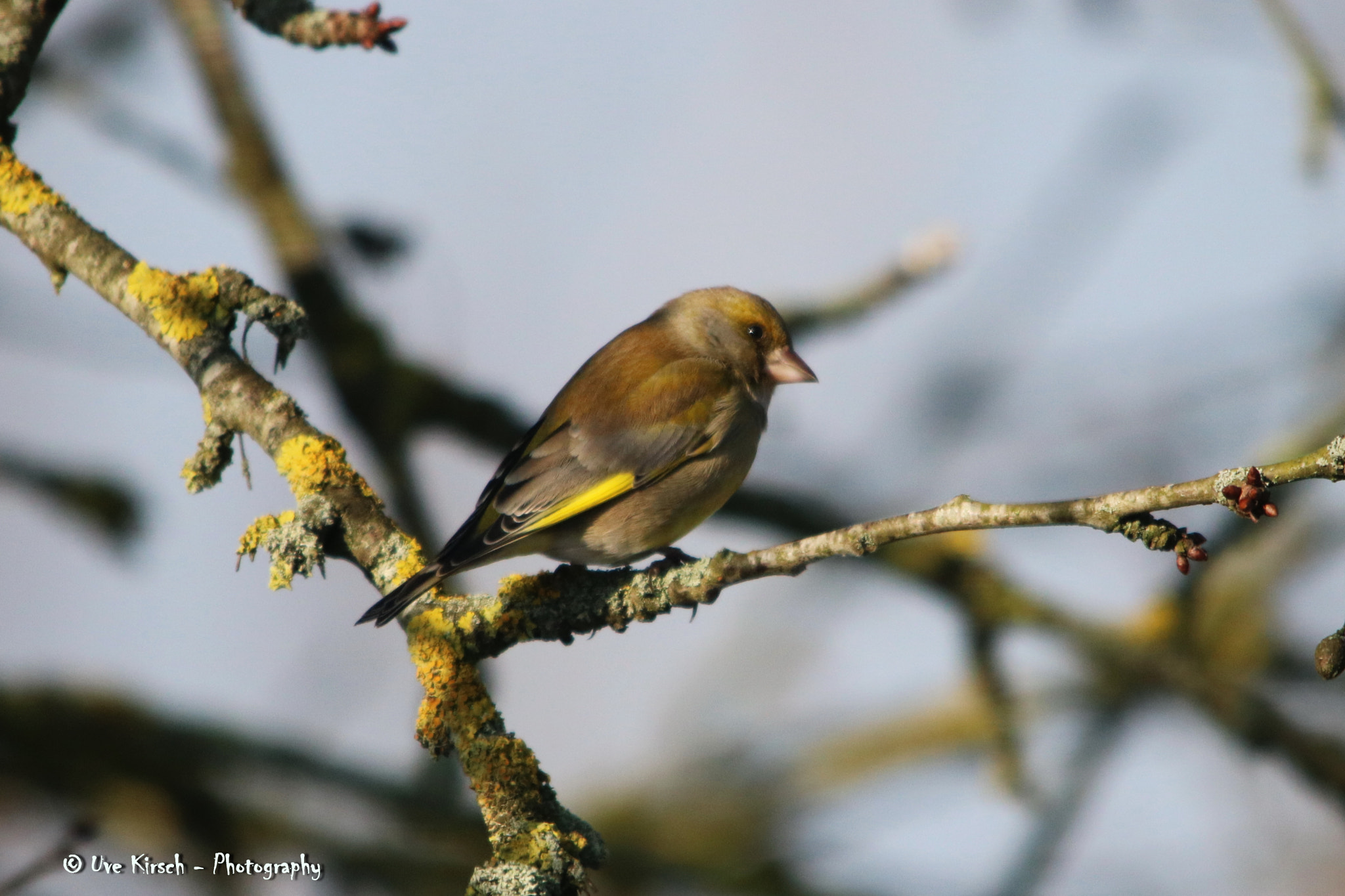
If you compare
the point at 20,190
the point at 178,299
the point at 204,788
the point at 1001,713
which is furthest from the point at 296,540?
the point at 1001,713

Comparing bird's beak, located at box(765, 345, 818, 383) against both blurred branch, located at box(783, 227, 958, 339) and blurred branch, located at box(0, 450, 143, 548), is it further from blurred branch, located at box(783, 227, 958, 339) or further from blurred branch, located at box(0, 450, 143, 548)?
blurred branch, located at box(0, 450, 143, 548)

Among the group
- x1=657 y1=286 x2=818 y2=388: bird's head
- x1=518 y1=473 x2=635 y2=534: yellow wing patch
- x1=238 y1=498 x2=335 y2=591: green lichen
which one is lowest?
x1=238 y1=498 x2=335 y2=591: green lichen

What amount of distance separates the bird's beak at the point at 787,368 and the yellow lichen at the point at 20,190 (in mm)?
2904

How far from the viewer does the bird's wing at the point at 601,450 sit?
13.2ft

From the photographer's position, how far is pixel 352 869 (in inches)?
193

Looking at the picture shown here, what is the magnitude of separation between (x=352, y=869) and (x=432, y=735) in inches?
101

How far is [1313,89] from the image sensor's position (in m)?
4.18

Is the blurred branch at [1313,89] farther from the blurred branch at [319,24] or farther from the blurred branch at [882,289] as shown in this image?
the blurred branch at [319,24]

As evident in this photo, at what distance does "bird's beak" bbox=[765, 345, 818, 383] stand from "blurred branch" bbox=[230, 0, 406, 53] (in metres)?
2.48

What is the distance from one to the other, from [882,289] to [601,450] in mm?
1626

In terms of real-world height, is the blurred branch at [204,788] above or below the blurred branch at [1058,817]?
above

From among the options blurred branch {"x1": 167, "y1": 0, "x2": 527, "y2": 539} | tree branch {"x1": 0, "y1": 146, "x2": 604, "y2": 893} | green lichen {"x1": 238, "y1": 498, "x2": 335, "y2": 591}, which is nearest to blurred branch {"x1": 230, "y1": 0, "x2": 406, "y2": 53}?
tree branch {"x1": 0, "y1": 146, "x2": 604, "y2": 893}

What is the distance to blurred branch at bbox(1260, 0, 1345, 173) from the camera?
13.7ft

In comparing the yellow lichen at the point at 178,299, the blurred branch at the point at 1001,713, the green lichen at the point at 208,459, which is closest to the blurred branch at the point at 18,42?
the yellow lichen at the point at 178,299
